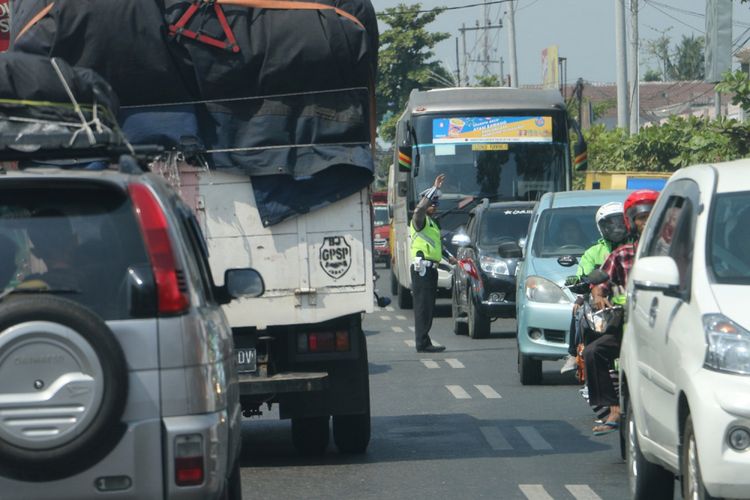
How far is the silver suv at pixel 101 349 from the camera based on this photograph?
17.5ft

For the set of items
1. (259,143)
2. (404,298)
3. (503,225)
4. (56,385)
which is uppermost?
(259,143)

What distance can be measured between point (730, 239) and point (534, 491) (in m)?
2.58

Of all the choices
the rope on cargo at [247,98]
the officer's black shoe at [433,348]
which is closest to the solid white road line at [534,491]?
the rope on cargo at [247,98]

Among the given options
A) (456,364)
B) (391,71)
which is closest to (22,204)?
(456,364)

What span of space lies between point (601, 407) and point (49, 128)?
4.89 metres

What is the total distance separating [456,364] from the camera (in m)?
17.7

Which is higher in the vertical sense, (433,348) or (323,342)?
(323,342)

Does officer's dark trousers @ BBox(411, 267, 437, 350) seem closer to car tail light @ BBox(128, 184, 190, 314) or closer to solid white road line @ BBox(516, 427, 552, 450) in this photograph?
solid white road line @ BBox(516, 427, 552, 450)

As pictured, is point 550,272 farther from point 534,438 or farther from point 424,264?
point 534,438

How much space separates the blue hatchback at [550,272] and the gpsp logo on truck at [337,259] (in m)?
3.44

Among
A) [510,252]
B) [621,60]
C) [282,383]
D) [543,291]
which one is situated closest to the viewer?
[282,383]

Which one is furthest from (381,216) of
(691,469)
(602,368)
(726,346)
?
(726,346)

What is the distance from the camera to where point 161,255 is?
5.61 meters

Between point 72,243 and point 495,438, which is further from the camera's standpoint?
point 495,438
